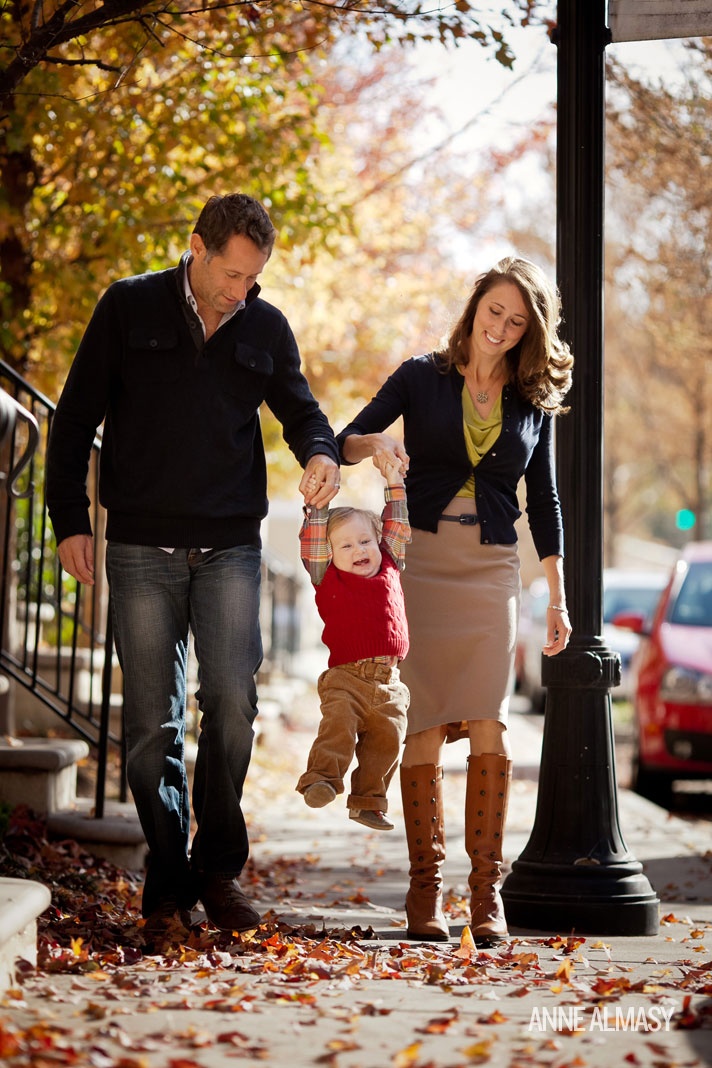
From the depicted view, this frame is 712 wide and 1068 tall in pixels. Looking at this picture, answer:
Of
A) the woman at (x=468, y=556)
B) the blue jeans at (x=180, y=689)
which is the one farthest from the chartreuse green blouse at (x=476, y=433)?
the blue jeans at (x=180, y=689)

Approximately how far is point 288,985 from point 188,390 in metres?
1.71

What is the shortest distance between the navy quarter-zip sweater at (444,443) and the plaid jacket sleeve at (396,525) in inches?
5.4

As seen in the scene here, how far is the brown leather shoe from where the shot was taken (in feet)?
13.7

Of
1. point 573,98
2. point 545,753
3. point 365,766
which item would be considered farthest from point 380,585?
point 573,98

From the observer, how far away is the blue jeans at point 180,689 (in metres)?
4.17

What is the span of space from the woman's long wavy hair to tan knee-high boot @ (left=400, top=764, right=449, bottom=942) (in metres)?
1.30

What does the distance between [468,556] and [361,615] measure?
465mm

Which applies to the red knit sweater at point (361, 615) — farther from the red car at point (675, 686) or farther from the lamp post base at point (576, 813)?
the red car at point (675, 686)

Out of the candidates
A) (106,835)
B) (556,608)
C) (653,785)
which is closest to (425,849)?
(556,608)

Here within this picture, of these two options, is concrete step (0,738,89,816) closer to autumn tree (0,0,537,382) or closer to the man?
the man

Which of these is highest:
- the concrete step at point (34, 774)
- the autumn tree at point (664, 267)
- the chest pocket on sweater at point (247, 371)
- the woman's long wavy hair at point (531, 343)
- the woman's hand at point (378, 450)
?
the autumn tree at point (664, 267)

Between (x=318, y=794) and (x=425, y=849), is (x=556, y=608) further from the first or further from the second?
(x=318, y=794)

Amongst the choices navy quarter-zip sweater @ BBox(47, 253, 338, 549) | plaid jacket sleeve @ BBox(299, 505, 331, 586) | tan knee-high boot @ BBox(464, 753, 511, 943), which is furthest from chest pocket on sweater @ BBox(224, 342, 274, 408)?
tan knee-high boot @ BBox(464, 753, 511, 943)

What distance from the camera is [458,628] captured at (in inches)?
180
